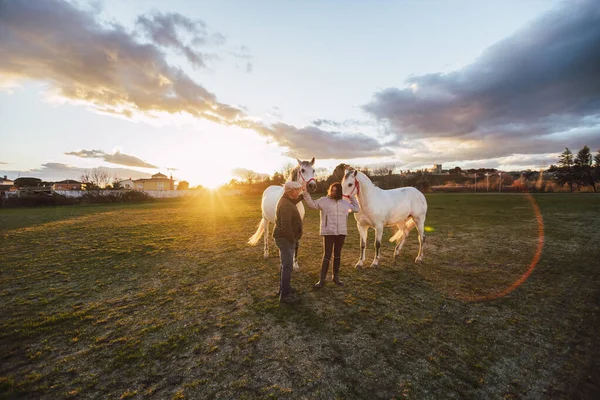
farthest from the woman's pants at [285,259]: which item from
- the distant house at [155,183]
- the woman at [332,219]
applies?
the distant house at [155,183]

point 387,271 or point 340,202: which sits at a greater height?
point 340,202

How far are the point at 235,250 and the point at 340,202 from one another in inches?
190

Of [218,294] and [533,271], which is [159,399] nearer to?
[218,294]

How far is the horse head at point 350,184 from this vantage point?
5852 mm

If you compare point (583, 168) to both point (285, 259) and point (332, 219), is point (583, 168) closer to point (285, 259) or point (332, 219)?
point (332, 219)

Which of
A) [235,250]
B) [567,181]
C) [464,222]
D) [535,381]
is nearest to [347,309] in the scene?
[535,381]

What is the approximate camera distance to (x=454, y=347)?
3.35m

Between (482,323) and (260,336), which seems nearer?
(260,336)

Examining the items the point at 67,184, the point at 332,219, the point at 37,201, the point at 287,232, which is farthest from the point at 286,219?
the point at 67,184

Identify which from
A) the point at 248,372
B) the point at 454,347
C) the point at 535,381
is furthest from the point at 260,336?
the point at 535,381

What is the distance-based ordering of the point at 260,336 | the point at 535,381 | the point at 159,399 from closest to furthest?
the point at 159,399, the point at 535,381, the point at 260,336

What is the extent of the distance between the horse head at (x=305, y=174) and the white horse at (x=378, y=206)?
0.81 metres

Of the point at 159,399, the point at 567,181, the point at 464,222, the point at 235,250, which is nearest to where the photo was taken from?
the point at 159,399

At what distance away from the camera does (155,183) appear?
3177 inches
